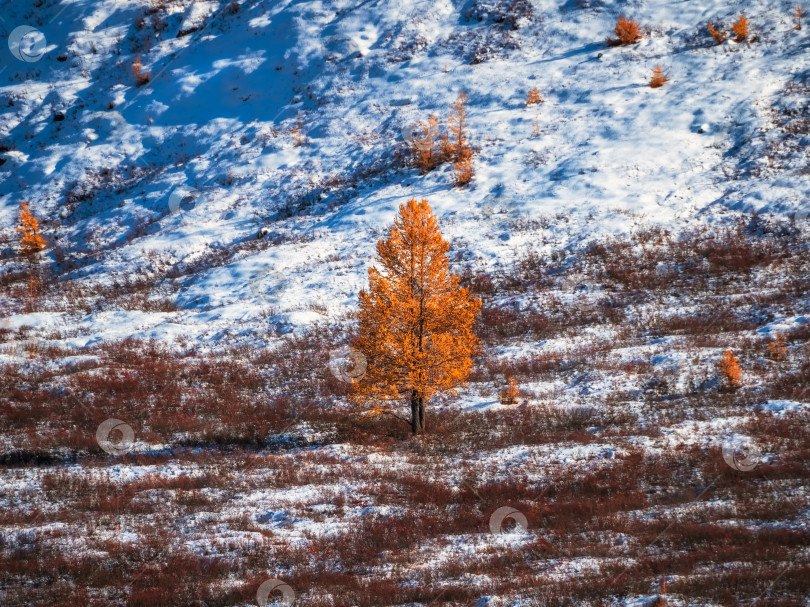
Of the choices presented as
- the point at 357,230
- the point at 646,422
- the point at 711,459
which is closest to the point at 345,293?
the point at 357,230

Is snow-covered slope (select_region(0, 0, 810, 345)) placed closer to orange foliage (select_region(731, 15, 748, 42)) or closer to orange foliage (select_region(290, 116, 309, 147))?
orange foliage (select_region(290, 116, 309, 147))

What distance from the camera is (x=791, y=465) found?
40.5ft

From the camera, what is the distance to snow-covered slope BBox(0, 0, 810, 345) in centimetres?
3378

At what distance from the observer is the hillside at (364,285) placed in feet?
35.0

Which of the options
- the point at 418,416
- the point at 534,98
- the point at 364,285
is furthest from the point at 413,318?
the point at 534,98

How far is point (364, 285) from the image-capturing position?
3198 centimetres

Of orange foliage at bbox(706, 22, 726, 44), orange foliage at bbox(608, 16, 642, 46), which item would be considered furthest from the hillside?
orange foliage at bbox(608, 16, 642, 46)

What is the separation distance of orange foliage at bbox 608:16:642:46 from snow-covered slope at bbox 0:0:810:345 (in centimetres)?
123

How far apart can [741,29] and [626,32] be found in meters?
8.59

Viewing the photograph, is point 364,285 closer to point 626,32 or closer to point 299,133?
point 299,133

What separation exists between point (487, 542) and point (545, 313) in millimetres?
17503

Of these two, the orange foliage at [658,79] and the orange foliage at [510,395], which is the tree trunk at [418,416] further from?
the orange foliage at [658,79]

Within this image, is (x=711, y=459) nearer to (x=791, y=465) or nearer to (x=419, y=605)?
(x=791, y=465)

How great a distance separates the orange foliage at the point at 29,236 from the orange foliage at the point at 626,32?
164 ft
